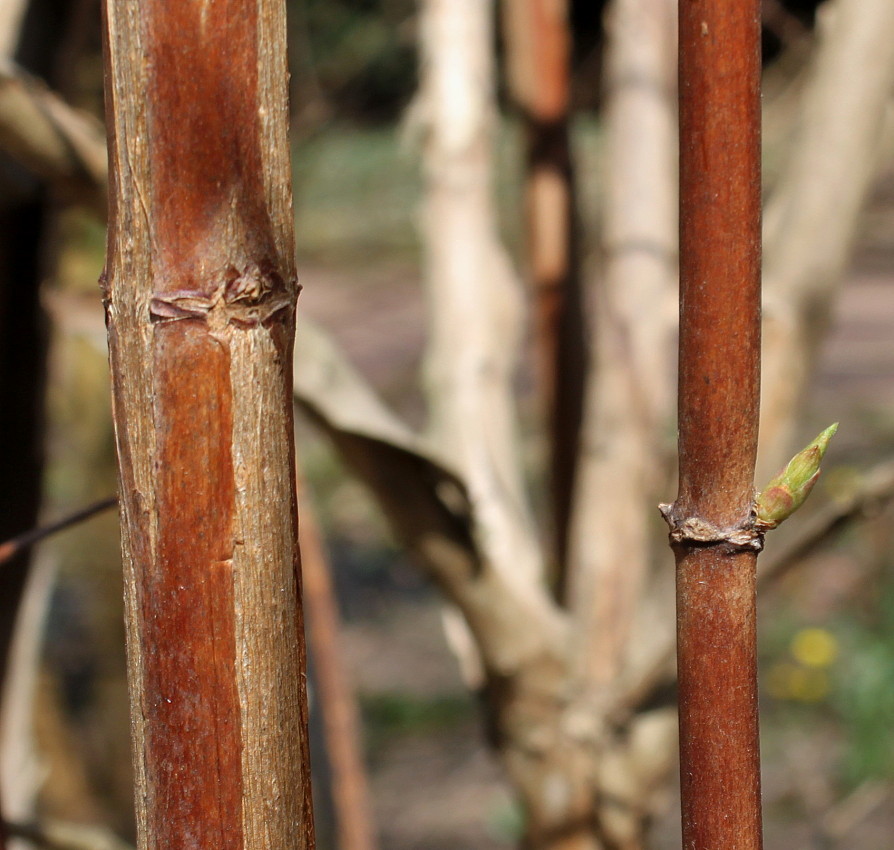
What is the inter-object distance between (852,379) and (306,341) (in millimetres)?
3074

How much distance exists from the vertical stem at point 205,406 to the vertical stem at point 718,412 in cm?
13

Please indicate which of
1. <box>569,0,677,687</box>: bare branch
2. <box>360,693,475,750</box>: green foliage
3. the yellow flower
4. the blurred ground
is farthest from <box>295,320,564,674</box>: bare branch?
<box>360,693,475,750</box>: green foliage

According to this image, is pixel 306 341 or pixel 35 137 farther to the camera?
pixel 306 341

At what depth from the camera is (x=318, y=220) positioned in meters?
5.31

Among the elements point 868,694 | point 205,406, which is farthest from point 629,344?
point 868,694

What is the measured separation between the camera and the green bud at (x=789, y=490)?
0.32 m

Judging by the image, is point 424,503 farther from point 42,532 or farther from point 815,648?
point 815,648

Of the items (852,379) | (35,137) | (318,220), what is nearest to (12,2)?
(35,137)

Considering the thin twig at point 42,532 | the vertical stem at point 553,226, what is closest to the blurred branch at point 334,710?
the vertical stem at point 553,226

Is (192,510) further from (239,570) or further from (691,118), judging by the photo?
(691,118)

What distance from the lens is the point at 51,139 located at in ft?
2.11

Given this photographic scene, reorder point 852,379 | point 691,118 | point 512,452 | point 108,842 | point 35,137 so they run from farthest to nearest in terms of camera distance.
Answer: point 852,379 < point 512,452 < point 108,842 < point 35,137 < point 691,118

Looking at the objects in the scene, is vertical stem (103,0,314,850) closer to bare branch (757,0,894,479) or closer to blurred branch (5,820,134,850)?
blurred branch (5,820,134,850)

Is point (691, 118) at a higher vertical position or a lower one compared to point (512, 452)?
higher
